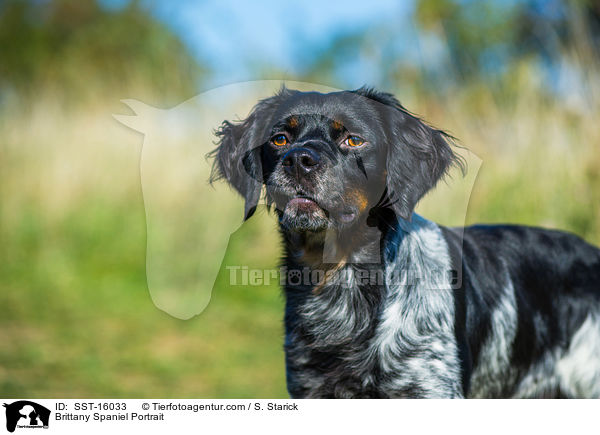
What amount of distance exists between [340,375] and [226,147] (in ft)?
4.68

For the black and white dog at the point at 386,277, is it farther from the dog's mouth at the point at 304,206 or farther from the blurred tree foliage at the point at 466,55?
the blurred tree foliage at the point at 466,55

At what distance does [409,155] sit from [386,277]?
624 mm

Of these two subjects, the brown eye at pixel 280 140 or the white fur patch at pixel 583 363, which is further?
the white fur patch at pixel 583 363

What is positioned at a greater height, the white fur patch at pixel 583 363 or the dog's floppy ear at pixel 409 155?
the dog's floppy ear at pixel 409 155

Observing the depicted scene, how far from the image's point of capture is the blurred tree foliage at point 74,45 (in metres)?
11.6

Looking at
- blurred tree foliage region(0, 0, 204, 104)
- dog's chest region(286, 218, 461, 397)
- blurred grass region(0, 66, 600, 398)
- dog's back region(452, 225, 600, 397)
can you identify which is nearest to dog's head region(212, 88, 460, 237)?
dog's chest region(286, 218, 461, 397)

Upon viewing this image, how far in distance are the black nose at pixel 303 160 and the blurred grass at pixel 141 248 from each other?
96 centimetres

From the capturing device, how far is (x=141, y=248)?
24.9ft

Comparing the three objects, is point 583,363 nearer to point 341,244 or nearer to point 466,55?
point 341,244

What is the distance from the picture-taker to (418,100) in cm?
627
